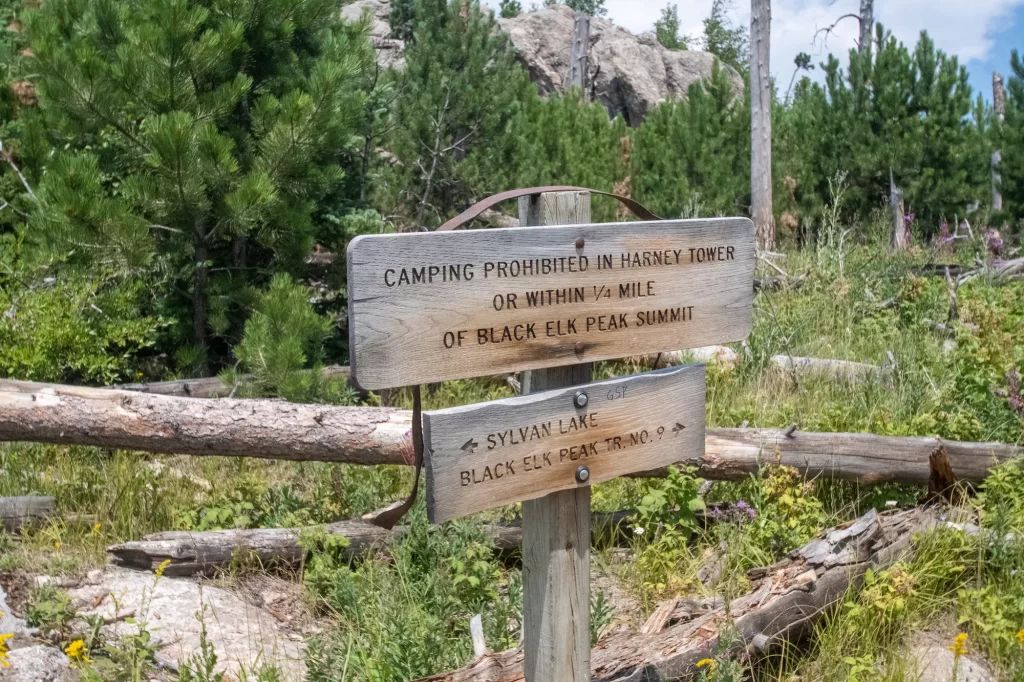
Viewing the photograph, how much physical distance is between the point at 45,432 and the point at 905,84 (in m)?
11.6

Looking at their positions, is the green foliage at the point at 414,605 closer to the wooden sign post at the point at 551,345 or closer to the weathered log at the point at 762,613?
the weathered log at the point at 762,613

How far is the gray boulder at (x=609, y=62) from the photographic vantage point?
23.9 meters

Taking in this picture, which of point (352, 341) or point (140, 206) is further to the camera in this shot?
point (140, 206)

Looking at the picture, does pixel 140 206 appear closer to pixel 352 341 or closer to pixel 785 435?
Answer: pixel 785 435

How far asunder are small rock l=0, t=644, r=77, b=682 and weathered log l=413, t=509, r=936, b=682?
1.29m

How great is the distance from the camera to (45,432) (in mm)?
4383

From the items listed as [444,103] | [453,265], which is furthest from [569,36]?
[453,265]

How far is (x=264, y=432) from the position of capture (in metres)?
4.32

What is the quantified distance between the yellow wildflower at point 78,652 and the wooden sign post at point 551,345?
1293 mm

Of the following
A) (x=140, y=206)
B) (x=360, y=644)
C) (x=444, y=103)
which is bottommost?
(x=360, y=644)

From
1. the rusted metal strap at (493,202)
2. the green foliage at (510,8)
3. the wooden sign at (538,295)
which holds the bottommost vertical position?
the wooden sign at (538,295)

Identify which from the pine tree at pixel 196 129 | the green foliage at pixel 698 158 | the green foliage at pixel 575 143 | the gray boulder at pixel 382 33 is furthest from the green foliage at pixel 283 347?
the gray boulder at pixel 382 33

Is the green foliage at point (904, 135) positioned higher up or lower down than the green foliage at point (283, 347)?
higher up

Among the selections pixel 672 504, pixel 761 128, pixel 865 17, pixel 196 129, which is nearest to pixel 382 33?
pixel 761 128
